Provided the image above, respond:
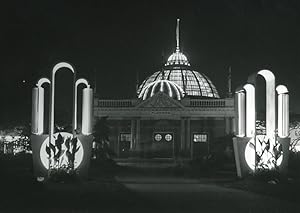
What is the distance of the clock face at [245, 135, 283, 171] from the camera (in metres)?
30.6

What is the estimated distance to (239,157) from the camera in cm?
3150

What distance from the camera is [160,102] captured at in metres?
83.9

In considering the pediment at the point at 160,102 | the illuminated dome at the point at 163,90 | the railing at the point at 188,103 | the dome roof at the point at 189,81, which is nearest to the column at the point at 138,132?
the pediment at the point at 160,102

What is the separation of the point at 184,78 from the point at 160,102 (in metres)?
21.1

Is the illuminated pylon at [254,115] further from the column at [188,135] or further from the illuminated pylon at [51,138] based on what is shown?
the column at [188,135]

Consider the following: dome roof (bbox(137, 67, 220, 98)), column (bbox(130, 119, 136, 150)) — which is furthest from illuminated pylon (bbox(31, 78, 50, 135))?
dome roof (bbox(137, 67, 220, 98))

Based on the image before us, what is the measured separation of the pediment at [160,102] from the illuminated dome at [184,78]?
48.9 feet

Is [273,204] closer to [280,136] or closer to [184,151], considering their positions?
[280,136]

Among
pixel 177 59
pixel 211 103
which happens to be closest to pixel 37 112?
pixel 211 103

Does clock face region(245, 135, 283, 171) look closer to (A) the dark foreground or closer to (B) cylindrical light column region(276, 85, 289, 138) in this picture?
(A) the dark foreground

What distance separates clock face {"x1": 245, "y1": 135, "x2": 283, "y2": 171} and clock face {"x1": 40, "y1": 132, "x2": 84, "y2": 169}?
7957mm

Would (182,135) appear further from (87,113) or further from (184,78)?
(87,113)

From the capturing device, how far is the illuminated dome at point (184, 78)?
102 metres

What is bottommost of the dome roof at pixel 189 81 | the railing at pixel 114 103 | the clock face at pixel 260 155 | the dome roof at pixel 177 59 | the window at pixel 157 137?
the clock face at pixel 260 155
